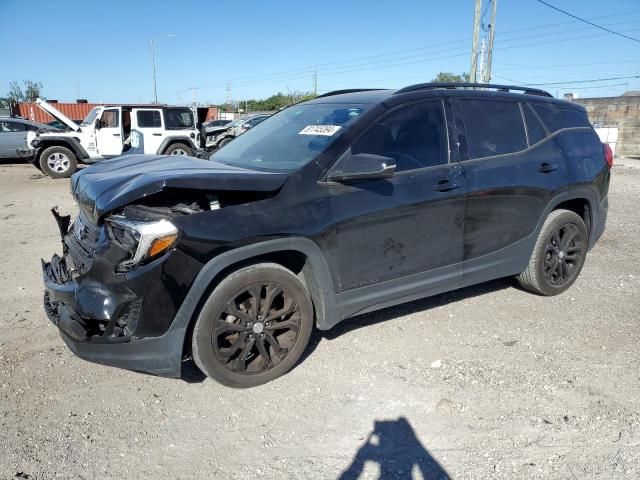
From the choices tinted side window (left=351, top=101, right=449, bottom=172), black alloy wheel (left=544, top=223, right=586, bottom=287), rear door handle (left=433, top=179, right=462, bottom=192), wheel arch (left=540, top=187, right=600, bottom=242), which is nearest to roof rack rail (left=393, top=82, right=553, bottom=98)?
tinted side window (left=351, top=101, right=449, bottom=172)

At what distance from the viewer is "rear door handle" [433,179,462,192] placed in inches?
136

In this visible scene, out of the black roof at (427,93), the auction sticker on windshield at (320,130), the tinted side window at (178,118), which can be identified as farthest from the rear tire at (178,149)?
the auction sticker on windshield at (320,130)

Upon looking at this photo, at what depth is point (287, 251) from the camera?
3061 millimetres

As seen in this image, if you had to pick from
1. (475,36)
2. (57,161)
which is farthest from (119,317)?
(475,36)

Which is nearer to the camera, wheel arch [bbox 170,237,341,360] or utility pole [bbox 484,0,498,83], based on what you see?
wheel arch [bbox 170,237,341,360]

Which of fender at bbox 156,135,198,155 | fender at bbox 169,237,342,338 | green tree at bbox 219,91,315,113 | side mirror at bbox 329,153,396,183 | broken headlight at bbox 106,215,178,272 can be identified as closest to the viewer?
broken headlight at bbox 106,215,178,272

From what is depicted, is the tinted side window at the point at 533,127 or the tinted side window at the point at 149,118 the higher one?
the tinted side window at the point at 149,118

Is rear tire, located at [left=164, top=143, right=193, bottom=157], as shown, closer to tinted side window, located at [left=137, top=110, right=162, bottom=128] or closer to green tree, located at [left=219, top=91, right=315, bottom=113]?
tinted side window, located at [left=137, top=110, right=162, bottom=128]

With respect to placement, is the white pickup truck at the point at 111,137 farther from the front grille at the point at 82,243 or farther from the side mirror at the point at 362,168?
the side mirror at the point at 362,168

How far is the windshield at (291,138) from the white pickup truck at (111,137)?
30.6 ft

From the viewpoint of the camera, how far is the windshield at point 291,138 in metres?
3.27

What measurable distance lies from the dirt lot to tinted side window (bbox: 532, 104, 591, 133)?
1617 millimetres

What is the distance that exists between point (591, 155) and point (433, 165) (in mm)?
2033

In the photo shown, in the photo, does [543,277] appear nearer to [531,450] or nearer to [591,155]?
[591,155]
